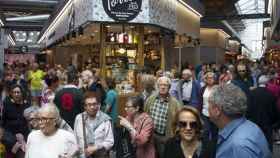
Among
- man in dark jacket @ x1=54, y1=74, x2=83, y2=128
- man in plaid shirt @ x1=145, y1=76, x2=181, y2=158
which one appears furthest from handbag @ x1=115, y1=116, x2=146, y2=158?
man in dark jacket @ x1=54, y1=74, x2=83, y2=128

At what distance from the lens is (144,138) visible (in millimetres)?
6184

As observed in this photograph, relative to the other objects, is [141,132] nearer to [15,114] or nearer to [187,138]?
[187,138]

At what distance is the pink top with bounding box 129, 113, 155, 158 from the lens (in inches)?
Result: 243

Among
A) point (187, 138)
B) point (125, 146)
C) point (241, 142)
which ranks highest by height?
point (241, 142)

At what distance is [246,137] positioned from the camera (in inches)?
123

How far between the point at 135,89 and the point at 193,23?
1021cm

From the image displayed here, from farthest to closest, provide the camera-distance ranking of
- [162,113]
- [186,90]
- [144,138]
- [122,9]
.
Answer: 1. [122,9]
2. [186,90]
3. [162,113]
4. [144,138]

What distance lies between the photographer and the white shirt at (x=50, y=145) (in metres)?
5.11

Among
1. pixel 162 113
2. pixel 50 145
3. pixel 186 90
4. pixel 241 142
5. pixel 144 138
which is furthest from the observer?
pixel 186 90

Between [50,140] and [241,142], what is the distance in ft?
8.16

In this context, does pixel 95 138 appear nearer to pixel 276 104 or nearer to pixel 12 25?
pixel 276 104

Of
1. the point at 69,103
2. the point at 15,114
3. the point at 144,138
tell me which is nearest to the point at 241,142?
the point at 144,138

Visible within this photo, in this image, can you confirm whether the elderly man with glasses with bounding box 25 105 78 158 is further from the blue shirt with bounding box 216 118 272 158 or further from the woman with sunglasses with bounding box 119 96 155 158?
the blue shirt with bounding box 216 118 272 158

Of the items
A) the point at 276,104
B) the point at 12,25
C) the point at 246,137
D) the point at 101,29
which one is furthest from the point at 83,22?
the point at 12,25
